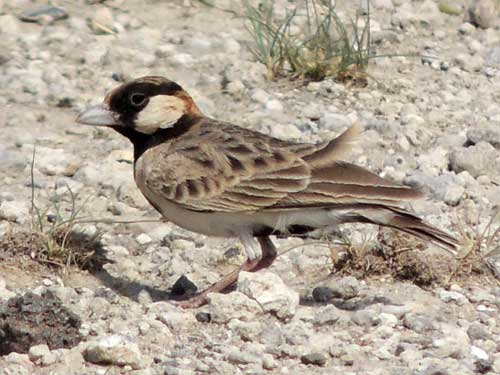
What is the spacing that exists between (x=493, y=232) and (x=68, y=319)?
8.93 ft

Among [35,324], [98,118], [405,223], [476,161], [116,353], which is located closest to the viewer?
[116,353]

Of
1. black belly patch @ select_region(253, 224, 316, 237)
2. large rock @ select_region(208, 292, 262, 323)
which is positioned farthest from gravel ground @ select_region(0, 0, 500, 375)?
black belly patch @ select_region(253, 224, 316, 237)

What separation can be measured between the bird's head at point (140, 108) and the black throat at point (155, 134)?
16mm

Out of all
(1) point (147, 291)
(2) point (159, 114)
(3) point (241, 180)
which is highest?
(2) point (159, 114)

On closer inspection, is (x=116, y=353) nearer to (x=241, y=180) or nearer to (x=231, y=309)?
(x=231, y=309)

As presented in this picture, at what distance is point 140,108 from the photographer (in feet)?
23.4

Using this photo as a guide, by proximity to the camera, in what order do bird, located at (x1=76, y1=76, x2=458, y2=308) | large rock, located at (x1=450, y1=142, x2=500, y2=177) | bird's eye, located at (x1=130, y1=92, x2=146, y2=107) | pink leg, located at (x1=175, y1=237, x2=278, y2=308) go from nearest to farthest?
bird, located at (x1=76, y1=76, x2=458, y2=308) → pink leg, located at (x1=175, y1=237, x2=278, y2=308) → bird's eye, located at (x1=130, y1=92, x2=146, y2=107) → large rock, located at (x1=450, y1=142, x2=500, y2=177)

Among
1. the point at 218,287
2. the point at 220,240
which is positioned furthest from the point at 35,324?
the point at 220,240

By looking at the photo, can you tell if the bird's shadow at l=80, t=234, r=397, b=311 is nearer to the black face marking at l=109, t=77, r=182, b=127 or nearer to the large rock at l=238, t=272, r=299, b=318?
the large rock at l=238, t=272, r=299, b=318

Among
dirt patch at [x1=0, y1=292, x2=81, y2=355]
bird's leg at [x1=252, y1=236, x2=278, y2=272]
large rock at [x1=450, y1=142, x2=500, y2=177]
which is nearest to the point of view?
dirt patch at [x1=0, y1=292, x2=81, y2=355]

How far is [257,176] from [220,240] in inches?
37.2

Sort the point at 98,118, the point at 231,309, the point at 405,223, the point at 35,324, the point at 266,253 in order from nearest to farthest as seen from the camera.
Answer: the point at 35,324, the point at 231,309, the point at 405,223, the point at 266,253, the point at 98,118

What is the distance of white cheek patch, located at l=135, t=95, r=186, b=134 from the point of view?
23.5 feet

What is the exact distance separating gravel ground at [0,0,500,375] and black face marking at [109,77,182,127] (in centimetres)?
65
